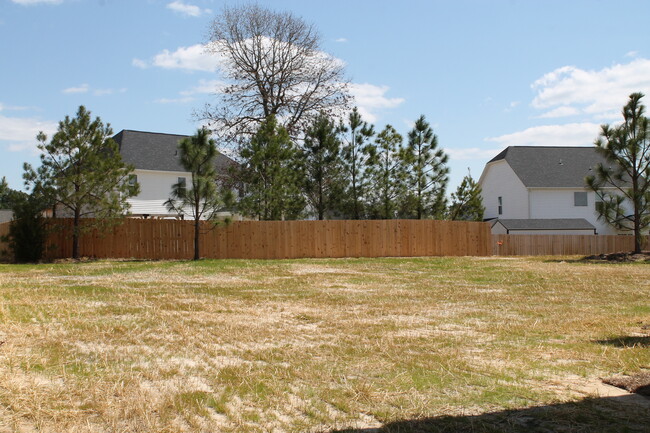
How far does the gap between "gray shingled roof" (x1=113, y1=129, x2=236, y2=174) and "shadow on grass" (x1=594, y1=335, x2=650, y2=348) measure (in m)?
29.8

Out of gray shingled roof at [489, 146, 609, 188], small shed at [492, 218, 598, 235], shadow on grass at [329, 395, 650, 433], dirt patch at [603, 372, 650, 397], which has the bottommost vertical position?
shadow on grass at [329, 395, 650, 433]

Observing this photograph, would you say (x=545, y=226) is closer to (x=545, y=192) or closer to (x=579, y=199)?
(x=545, y=192)

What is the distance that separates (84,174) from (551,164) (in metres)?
30.5

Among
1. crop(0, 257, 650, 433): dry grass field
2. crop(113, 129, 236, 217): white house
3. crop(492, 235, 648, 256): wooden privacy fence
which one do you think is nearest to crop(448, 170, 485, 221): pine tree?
crop(492, 235, 648, 256): wooden privacy fence

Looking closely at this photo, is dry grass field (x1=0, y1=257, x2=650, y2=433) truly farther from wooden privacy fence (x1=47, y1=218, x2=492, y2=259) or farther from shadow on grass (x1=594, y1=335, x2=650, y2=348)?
wooden privacy fence (x1=47, y1=218, x2=492, y2=259)

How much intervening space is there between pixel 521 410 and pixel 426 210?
27.0 meters

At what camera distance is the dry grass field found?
3.88 m

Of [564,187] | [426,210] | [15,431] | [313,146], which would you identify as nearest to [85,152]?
[313,146]

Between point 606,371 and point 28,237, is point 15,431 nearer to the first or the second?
point 606,371

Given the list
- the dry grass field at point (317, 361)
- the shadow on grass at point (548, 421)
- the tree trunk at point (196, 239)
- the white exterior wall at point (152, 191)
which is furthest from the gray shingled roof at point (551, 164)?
the shadow on grass at point (548, 421)

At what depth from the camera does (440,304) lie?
32.1ft

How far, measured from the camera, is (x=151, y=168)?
35469 millimetres

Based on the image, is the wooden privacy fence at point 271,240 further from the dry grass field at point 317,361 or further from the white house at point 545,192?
the dry grass field at point 317,361

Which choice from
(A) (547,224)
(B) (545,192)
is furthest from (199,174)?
(B) (545,192)
